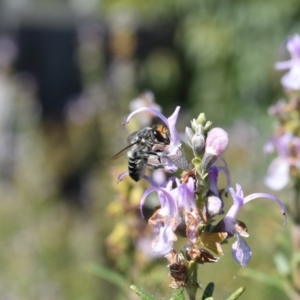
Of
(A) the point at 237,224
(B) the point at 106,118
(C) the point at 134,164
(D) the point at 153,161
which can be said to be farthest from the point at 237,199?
(B) the point at 106,118

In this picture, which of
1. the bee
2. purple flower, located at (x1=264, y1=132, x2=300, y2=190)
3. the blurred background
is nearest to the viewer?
the bee

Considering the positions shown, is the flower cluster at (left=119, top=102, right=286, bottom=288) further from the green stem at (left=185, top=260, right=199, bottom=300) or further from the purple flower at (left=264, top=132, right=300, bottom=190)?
the purple flower at (left=264, top=132, right=300, bottom=190)

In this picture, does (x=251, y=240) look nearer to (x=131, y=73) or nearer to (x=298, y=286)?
(x=131, y=73)

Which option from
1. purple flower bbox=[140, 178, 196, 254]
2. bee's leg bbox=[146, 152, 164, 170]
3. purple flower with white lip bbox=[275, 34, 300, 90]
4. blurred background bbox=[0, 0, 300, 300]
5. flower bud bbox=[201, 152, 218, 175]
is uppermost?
blurred background bbox=[0, 0, 300, 300]

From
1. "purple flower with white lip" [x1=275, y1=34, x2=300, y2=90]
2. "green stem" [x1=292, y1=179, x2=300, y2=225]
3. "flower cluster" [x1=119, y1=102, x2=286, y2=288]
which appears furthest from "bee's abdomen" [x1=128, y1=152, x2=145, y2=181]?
"green stem" [x1=292, y1=179, x2=300, y2=225]

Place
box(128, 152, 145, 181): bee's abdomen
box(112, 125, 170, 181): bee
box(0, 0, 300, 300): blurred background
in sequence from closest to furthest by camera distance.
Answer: box(112, 125, 170, 181): bee, box(128, 152, 145, 181): bee's abdomen, box(0, 0, 300, 300): blurred background
